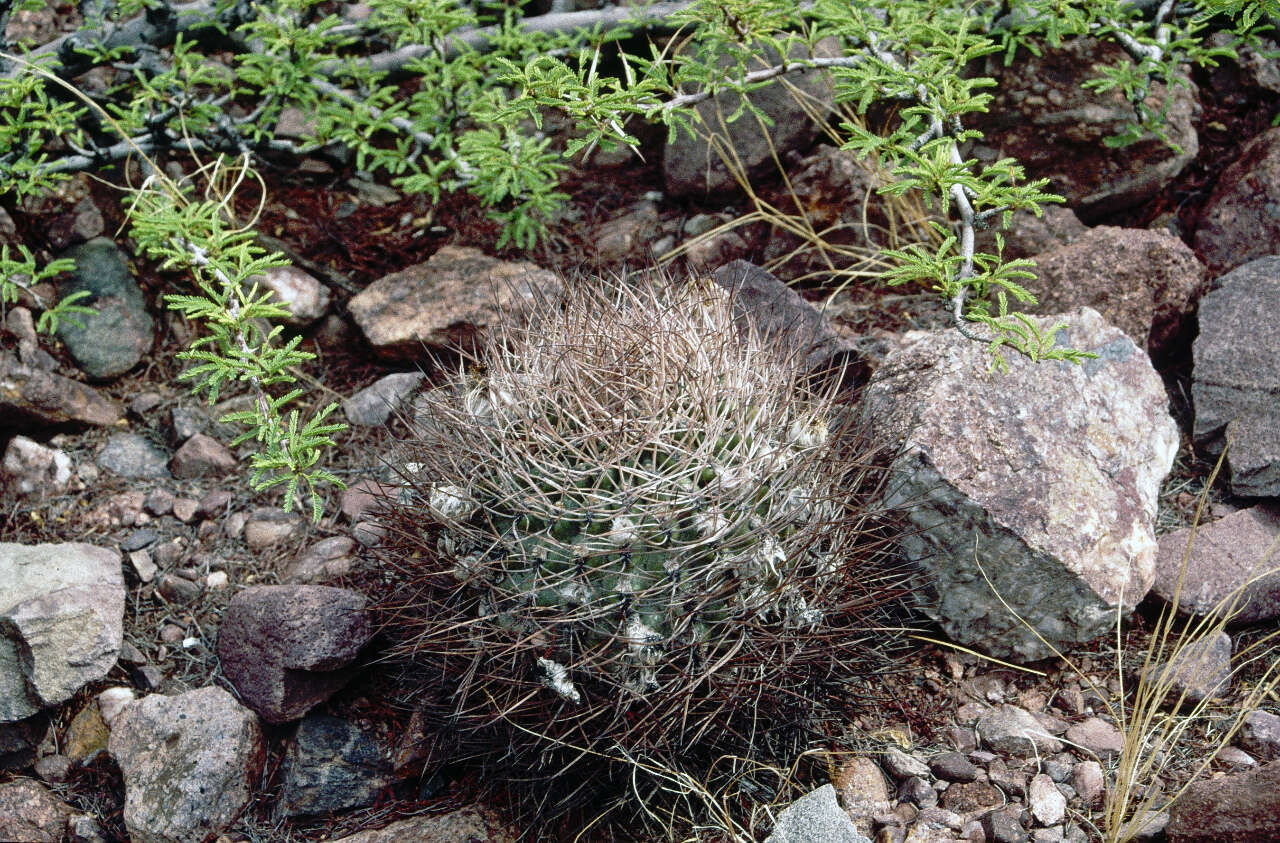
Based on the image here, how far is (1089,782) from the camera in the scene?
2.49 m

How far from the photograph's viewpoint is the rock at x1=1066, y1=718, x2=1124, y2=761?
2.58 meters

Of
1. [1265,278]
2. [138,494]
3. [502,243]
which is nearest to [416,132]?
[502,243]

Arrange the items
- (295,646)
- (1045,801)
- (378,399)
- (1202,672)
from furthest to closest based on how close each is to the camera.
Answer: (378,399) < (295,646) < (1202,672) < (1045,801)

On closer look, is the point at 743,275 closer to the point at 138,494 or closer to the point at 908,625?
the point at 908,625

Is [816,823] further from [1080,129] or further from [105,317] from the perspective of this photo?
[105,317]

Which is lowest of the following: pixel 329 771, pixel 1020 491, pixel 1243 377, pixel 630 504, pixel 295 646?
pixel 329 771

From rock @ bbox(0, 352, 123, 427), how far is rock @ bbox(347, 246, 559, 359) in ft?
3.25

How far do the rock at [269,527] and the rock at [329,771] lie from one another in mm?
744

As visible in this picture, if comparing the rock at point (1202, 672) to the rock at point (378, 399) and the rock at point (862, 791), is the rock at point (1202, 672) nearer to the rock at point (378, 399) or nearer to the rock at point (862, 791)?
the rock at point (862, 791)

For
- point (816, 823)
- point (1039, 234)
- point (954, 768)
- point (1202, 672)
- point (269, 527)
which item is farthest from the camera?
point (1039, 234)

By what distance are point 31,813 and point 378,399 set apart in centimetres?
164

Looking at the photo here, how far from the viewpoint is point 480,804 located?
2656mm

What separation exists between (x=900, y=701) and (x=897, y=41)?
1971 mm

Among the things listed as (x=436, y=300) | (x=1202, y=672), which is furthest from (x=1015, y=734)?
(x=436, y=300)
